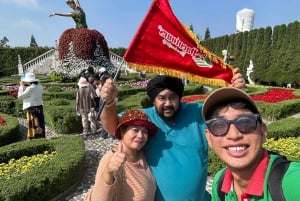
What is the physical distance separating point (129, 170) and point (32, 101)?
18.1 ft

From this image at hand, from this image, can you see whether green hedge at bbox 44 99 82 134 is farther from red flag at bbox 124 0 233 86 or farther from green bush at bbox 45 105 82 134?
red flag at bbox 124 0 233 86

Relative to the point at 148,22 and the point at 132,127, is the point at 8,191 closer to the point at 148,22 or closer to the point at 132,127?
the point at 132,127

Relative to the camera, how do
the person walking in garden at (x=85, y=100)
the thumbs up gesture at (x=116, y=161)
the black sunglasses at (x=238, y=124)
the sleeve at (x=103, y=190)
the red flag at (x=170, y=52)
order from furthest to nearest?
the person walking in garden at (x=85, y=100) → the red flag at (x=170, y=52) → the sleeve at (x=103, y=190) → the thumbs up gesture at (x=116, y=161) → the black sunglasses at (x=238, y=124)

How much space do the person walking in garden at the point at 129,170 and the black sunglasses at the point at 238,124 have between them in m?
0.79

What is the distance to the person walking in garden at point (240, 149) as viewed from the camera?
1312 millimetres

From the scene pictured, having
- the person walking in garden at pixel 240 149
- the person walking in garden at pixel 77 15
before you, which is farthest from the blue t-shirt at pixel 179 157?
the person walking in garden at pixel 77 15

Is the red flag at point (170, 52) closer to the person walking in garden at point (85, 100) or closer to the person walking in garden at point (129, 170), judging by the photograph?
the person walking in garden at point (129, 170)

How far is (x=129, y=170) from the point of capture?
2.37 meters

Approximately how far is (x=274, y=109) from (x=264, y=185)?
9947 millimetres

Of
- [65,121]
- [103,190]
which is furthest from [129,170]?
[65,121]

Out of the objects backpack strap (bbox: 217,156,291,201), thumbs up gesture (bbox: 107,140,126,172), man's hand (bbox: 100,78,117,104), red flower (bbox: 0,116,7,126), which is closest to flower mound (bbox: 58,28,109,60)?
red flower (bbox: 0,116,7,126)

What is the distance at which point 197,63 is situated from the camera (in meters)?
2.80

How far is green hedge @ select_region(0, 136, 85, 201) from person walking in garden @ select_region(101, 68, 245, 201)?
2.54 m

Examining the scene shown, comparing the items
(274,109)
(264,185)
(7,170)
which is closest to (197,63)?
(264,185)
